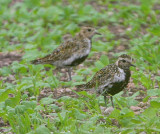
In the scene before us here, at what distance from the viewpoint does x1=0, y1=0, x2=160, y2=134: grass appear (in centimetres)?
659

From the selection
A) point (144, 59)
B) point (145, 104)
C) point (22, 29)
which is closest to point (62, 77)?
point (144, 59)

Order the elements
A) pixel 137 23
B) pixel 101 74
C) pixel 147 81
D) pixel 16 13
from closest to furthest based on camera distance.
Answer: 1. pixel 101 74
2. pixel 147 81
3. pixel 137 23
4. pixel 16 13

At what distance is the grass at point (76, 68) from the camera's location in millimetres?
6593

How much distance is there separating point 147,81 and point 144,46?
2200 millimetres

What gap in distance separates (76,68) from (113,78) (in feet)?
10.2

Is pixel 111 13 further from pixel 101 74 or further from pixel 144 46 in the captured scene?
pixel 101 74

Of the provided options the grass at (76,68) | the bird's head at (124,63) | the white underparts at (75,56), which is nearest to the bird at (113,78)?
the bird's head at (124,63)

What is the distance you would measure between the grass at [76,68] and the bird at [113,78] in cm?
22

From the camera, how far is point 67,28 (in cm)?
1234

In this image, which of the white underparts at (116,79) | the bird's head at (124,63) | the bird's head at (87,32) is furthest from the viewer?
the bird's head at (87,32)

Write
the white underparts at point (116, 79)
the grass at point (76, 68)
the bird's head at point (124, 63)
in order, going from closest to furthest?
1. the grass at point (76, 68)
2. the white underparts at point (116, 79)
3. the bird's head at point (124, 63)

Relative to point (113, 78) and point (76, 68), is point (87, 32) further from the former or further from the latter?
point (113, 78)

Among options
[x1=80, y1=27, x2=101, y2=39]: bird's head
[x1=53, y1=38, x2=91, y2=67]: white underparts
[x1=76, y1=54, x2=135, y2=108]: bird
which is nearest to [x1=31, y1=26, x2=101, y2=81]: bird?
[x1=53, y1=38, x2=91, y2=67]: white underparts

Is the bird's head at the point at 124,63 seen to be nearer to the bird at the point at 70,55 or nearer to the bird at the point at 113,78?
the bird at the point at 113,78
